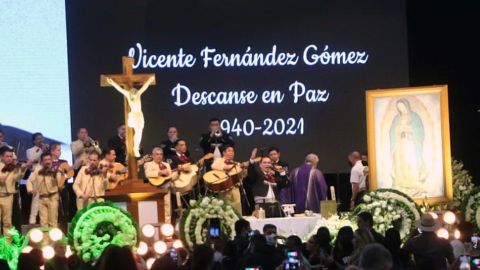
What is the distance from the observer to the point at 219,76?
62.9 ft

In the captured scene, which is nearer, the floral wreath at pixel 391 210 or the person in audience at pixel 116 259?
the person in audience at pixel 116 259

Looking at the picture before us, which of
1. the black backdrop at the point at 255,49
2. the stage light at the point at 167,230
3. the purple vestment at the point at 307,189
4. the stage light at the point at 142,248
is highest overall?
the black backdrop at the point at 255,49

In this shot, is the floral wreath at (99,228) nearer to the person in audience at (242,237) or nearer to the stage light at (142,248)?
the stage light at (142,248)

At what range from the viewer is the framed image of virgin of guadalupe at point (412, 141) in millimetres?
14852

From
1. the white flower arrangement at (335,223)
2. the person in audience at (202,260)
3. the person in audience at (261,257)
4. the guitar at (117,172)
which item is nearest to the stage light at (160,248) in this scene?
the person in audience at (261,257)

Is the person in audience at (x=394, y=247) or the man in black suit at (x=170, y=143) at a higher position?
the man in black suit at (x=170, y=143)

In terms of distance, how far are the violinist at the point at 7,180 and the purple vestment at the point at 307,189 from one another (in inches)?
159

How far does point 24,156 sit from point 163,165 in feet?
9.84

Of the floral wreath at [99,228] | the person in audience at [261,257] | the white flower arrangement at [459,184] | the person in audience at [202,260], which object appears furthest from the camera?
the white flower arrangement at [459,184]

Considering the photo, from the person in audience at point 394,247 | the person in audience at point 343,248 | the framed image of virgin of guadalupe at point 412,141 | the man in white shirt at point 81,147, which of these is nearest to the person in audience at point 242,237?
the person in audience at point 343,248

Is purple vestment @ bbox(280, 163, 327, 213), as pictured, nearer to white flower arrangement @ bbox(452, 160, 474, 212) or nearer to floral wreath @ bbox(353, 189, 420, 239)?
white flower arrangement @ bbox(452, 160, 474, 212)

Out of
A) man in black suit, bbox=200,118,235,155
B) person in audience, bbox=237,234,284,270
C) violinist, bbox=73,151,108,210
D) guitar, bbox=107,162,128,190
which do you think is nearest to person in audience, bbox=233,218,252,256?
person in audience, bbox=237,234,284,270

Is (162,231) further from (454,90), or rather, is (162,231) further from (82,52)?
(454,90)

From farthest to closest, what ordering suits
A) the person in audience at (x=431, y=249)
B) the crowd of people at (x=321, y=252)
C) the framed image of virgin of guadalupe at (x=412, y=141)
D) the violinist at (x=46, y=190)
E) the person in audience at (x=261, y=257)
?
1. the violinist at (x=46, y=190)
2. the framed image of virgin of guadalupe at (x=412, y=141)
3. the person in audience at (x=431, y=249)
4. the person in audience at (x=261, y=257)
5. the crowd of people at (x=321, y=252)
